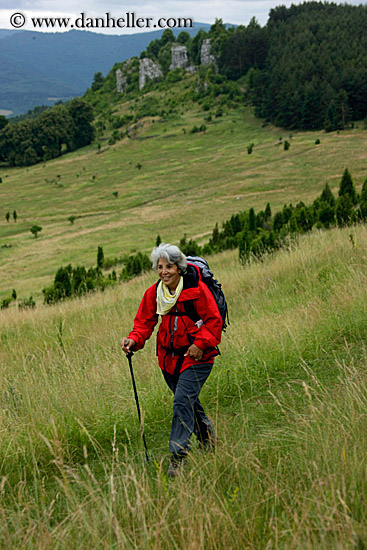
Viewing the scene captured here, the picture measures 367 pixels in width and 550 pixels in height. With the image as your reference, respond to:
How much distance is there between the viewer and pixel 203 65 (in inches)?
4724

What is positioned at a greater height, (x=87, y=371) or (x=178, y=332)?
(x=178, y=332)

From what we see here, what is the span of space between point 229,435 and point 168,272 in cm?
114

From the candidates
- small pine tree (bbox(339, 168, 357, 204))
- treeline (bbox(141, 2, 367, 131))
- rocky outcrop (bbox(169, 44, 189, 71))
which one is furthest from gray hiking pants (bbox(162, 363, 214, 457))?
rocky outcrop (bbox(169, 44, 189, 71))

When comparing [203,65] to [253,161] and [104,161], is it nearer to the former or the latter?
[104,161]

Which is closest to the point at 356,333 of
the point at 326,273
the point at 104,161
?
the point at 326,273

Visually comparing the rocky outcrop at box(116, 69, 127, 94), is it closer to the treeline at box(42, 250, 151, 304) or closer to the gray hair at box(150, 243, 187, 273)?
the treeline at box(42, 250, 151, 304)

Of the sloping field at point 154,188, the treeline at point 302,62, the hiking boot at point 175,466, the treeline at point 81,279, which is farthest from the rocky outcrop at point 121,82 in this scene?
the hiking boot at point 175,466

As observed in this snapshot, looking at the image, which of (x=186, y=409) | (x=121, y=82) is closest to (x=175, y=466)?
(x=186, y=409)

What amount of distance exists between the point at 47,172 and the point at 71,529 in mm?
79691

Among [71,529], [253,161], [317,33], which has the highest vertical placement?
[317,33]

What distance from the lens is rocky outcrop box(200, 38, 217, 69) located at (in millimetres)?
119581

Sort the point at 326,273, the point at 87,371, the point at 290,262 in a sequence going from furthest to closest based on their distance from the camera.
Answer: the point at 290,262, the point at 326,273, the point at 87,371

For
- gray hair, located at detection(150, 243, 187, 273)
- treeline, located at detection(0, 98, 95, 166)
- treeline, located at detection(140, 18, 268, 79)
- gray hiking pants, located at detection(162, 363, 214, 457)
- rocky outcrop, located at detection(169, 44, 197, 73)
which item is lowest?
gray hiking pants, located at detection(162, 363, 214, 457)

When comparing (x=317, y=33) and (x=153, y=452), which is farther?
(x=317, y=33)
